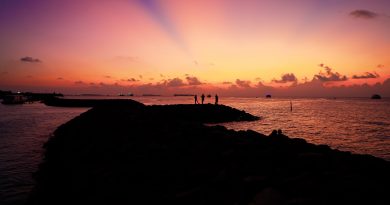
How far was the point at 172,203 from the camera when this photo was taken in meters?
5.14

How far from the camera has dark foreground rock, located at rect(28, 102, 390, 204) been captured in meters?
4.66

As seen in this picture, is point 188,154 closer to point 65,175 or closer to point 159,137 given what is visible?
point 159,137

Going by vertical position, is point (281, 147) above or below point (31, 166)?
above

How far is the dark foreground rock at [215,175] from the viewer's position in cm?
466

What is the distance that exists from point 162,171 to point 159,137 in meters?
4.19

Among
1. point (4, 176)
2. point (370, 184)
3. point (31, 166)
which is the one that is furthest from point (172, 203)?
point (31, 166)

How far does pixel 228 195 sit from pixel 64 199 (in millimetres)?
4289

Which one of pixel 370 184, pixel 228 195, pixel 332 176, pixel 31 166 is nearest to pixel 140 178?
pixel 228 195

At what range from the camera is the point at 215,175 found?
6.02 meters

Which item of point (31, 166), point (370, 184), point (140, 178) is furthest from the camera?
point (31, 166)

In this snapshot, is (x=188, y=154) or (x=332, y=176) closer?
(x=332, y=176)

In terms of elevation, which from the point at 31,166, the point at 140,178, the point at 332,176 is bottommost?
the point at 31,166

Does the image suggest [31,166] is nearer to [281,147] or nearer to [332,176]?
[281,147]

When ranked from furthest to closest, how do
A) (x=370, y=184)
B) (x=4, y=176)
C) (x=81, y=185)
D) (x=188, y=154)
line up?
(x=4, y=176) < (x=188, y=154) < (x=81, y=185) < (x=370, y=184)
